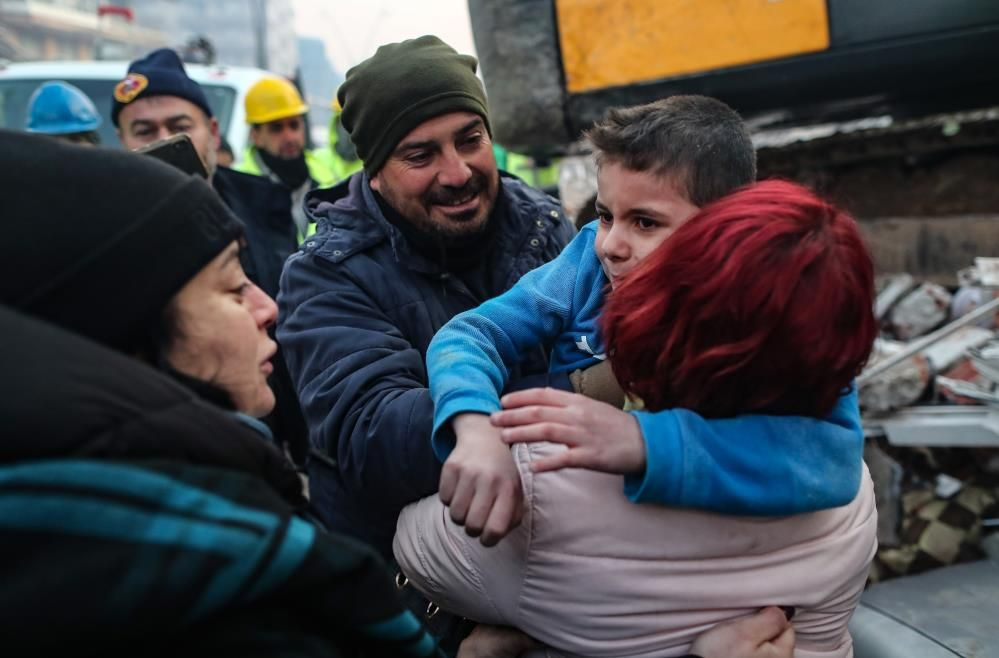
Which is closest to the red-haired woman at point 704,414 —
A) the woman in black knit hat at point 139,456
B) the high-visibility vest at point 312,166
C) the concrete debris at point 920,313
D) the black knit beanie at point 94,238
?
the woman in black knit hat at point 139,456

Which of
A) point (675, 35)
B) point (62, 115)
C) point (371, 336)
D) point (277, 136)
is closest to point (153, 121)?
point (62, 115)

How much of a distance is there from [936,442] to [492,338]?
2.91m

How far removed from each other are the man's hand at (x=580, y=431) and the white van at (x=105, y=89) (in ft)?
18.0

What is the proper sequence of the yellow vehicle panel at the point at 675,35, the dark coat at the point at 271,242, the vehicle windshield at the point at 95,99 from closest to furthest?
1. the dark coat at the point at 271,242
2. the yellow vehicle panel at the point at 675,35
3. the vehicle windshield at the point at 95,99

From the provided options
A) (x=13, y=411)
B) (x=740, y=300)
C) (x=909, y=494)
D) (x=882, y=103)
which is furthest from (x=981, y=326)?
(x=13, y=411)

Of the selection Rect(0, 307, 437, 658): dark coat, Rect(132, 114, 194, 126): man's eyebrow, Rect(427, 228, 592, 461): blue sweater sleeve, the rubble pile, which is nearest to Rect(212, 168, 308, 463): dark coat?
Rect(132, 114, 194, 126): man's eyebrow

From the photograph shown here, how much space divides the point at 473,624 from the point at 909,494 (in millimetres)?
3068

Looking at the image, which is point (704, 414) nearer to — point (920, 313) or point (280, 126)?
point (920, 313)

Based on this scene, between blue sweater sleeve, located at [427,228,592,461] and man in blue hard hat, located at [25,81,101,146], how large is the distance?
11.3 ft

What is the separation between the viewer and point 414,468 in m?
1.54

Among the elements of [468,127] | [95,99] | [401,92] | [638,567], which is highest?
[401,92]

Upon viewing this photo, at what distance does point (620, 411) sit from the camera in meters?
1.14

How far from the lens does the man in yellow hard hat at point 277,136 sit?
17.1ft

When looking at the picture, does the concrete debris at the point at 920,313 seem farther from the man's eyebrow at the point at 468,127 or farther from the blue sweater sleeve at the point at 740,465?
the blue sweater sleeve at the point at 740,465
